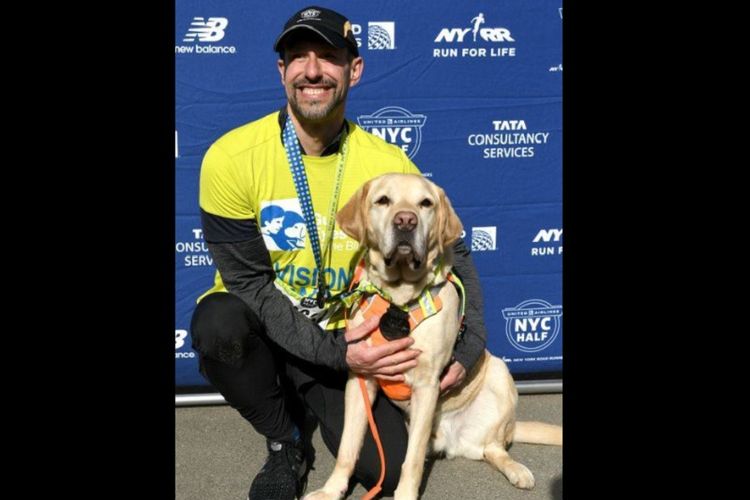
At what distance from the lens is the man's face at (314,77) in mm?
2971

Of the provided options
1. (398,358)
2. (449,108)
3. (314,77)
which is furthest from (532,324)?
(314,77)

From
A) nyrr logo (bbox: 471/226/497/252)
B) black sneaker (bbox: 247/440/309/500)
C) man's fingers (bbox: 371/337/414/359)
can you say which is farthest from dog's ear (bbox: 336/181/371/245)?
nyrr logo (bbox: 471/226/497/252)

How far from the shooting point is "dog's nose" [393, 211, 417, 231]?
2744mm

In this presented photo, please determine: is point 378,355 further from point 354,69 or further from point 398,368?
point 354,69

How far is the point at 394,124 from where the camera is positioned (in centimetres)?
383

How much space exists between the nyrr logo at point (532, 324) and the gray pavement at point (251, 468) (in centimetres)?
46

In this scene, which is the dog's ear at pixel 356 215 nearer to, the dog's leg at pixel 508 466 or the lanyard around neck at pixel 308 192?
the lanyard around neck at pixel 308 192

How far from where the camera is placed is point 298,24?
290cm

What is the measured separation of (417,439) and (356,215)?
0.87 m

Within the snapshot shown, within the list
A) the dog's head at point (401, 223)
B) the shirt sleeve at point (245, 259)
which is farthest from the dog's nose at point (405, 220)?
the shirt sleeve at point (245, 259)
